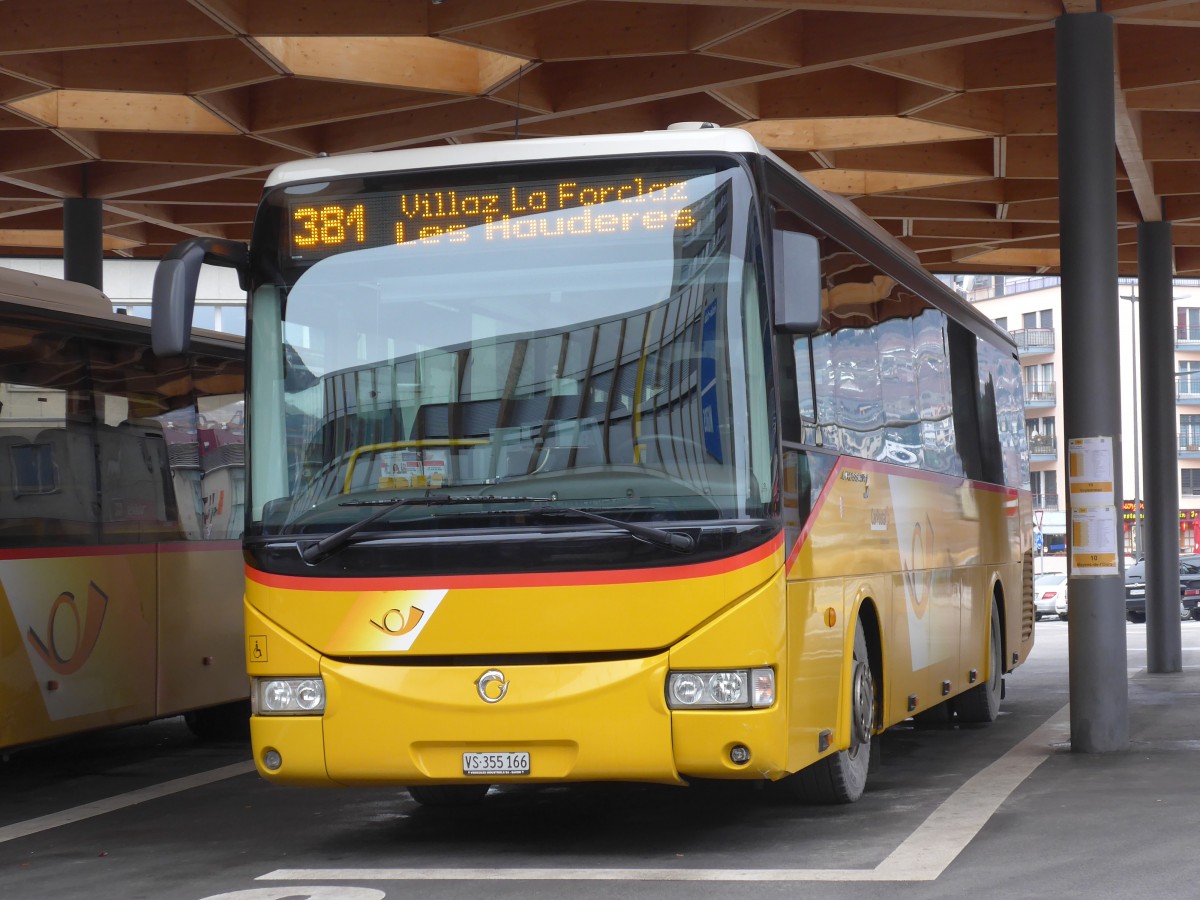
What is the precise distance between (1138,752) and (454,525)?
248 inches

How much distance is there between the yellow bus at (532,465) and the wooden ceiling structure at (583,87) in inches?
167

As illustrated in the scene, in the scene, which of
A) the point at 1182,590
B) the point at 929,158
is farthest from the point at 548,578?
the point at 1182,590

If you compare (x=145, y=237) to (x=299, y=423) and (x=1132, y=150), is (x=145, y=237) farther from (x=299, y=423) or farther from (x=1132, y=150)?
(x=299, y=423)

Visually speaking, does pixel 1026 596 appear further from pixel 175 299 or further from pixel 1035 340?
pixel 1035 340

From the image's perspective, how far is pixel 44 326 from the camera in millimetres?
11047

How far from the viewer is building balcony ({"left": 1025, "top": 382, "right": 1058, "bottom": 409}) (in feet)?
297

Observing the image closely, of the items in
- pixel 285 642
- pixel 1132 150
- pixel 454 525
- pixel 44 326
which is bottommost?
pixel 285 642

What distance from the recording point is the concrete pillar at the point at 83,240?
61.0 feet

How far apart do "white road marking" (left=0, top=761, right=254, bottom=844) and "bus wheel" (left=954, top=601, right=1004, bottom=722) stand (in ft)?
19.6

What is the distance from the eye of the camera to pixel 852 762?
31.2ft

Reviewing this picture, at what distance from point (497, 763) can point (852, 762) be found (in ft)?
8.51

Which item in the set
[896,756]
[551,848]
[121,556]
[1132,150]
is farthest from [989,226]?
[551,848]

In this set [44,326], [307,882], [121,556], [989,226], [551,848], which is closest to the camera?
[307,882]

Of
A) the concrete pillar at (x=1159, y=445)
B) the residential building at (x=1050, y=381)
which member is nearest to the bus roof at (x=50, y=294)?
the concrete pillar at (x=1159, y=445)
